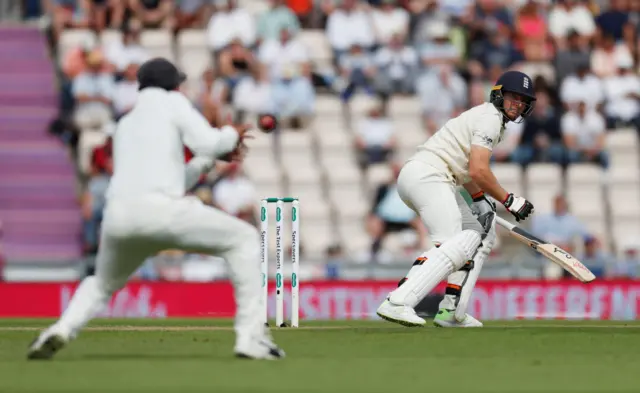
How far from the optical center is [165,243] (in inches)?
345

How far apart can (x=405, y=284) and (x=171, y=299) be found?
649 cm

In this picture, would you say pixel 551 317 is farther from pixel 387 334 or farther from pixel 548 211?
pixel 387 334

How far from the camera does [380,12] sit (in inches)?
858

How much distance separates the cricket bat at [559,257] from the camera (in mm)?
11828

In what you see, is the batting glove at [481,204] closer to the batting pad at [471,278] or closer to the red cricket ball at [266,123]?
the batting pad at [471,278]

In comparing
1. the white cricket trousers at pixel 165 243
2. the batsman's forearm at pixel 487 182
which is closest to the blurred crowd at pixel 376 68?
the batsman's forearm at pixel 487 182

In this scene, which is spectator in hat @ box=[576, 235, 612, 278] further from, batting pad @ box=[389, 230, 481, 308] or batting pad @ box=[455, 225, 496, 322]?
batting pad @ box=[389, 230, 481, 308]

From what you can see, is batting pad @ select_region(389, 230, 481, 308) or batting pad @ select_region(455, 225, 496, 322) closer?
batting pad @ select_region(389, 230, 481, 308)

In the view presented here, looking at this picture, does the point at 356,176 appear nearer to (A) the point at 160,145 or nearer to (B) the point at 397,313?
(B) the point at 397,313

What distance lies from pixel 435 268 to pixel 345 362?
2.63 m

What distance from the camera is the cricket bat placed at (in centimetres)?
1183

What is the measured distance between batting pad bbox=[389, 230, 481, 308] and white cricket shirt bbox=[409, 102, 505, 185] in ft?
1.82

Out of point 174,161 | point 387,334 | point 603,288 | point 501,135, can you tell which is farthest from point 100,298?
point 603,288

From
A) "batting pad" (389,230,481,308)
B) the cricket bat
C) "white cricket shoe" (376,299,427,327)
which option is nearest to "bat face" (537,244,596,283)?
the cricket bat
